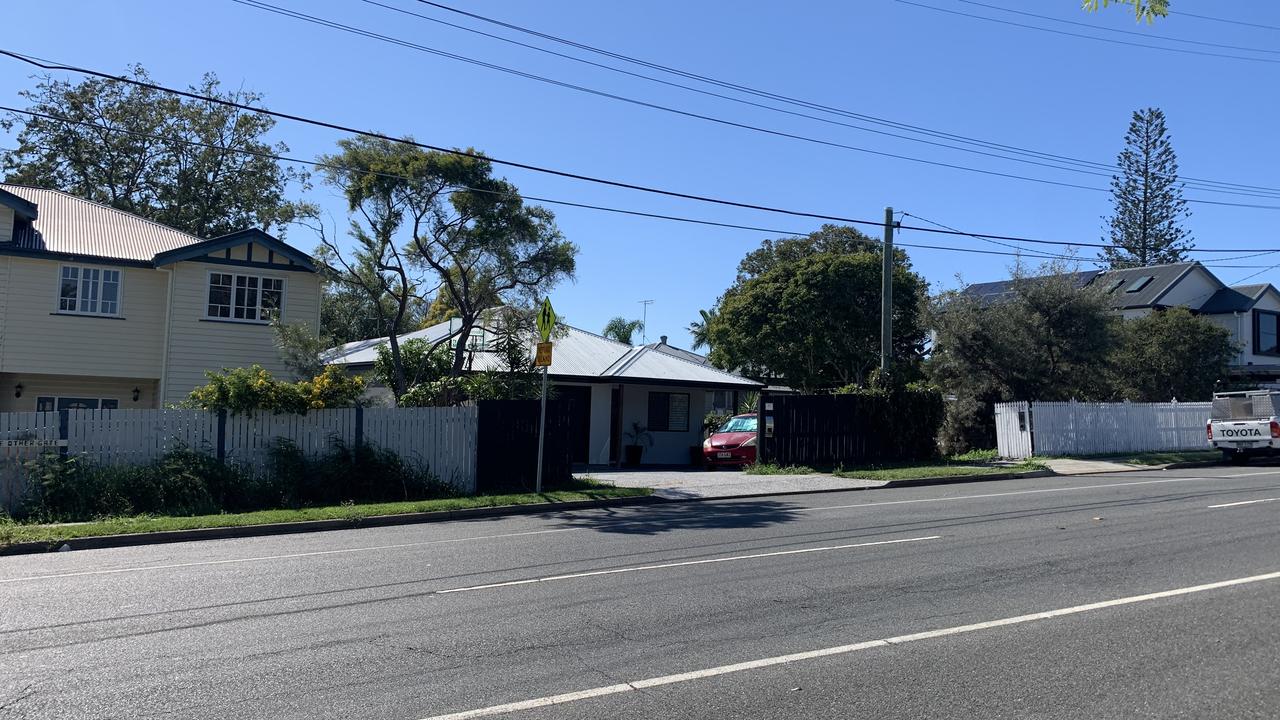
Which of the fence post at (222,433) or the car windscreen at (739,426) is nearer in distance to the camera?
the fence post at (222,433)

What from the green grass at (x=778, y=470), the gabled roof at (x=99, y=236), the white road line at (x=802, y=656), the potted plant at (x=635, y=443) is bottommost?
the white road line at (x=802, y=656)

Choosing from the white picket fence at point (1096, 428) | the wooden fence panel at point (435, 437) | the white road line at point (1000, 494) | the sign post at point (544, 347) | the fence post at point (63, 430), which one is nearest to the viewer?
the fence post at point (63, 430)

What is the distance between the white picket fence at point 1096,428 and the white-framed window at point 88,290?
2417cm

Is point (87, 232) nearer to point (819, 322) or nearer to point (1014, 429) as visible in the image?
point (1014, 429)

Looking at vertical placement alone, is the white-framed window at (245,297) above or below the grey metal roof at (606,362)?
above

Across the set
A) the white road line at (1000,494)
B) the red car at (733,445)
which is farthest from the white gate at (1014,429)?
the red car at (733,445)

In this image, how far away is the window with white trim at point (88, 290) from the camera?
72.0 ft

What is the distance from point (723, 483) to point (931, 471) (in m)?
5.37

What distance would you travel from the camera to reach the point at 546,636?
680 centimetres

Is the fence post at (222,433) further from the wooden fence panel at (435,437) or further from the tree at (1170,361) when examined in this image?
the tree at (1170,361)

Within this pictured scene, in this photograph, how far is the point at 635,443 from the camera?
26453 mm

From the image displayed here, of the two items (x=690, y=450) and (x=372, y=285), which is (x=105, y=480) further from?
Result: (x=690, y=450)

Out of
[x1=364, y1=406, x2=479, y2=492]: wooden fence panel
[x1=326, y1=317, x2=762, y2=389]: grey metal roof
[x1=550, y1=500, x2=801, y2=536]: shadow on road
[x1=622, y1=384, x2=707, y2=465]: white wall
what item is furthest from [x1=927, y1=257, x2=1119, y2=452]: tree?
[x1=364, y1=406, x2=479, y2=492]: wooden fence panel

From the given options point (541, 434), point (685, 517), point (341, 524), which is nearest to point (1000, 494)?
point (685, 517)
